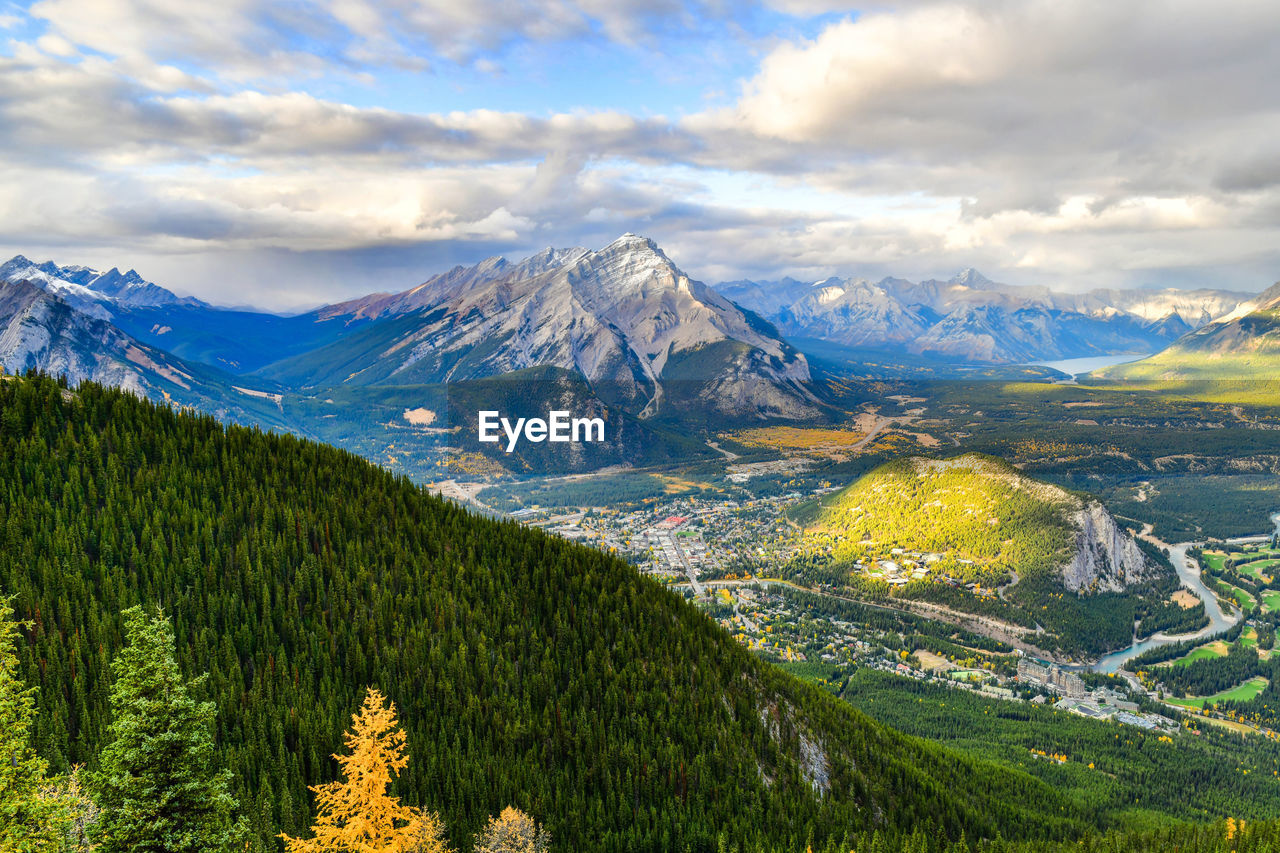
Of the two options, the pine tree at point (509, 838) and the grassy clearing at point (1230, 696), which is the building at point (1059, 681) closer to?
the grassy clearing at point (1230, 696)

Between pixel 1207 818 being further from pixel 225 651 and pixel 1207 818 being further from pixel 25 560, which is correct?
pixel 25 560

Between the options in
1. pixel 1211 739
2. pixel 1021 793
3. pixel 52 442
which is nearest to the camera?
pixel 52 442

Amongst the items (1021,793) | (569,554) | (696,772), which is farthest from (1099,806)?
(569,554)

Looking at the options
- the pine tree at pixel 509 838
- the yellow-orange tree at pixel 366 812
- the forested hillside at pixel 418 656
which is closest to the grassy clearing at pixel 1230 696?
the forested hillside at pixel 418 656

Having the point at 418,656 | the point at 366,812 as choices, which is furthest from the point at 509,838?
the point at 418,656

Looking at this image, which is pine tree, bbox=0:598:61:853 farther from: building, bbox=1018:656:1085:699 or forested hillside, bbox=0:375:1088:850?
building, bbox=1018:656:1085:699
